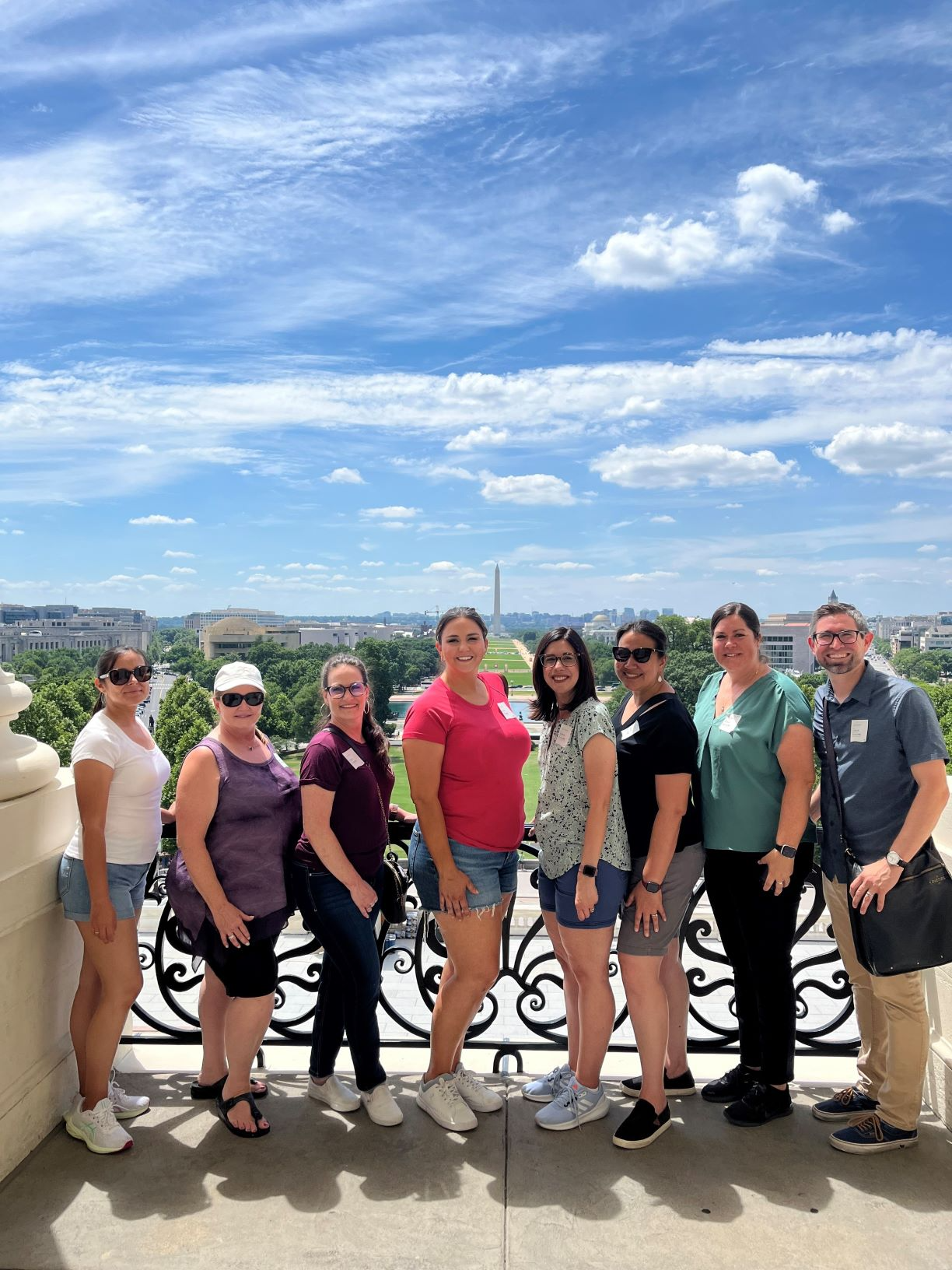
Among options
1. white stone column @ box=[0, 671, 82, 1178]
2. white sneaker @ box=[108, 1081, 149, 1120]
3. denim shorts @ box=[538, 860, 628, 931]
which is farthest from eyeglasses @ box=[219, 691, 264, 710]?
white sneaker @ box=[108, 1081, 149, 1120]

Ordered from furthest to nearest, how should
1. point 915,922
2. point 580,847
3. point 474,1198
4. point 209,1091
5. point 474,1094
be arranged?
point 209,1091, point 474,1094, point 580,847, point 915,922, point 474,1198

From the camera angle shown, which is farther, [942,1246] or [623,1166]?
[623,1166]

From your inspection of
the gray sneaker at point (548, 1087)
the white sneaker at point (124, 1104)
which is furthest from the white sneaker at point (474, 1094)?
the white sneaker at point (124, 1104)

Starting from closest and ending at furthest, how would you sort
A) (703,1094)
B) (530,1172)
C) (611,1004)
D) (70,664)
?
(530,1172), (611,1004), (703,1094), (70,664)

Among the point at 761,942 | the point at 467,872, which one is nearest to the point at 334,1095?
the point at 467,872

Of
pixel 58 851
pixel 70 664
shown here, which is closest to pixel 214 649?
pixel 70 664

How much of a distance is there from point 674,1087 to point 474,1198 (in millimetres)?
974

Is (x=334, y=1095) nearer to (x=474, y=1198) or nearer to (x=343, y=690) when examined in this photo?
(x=474, y=1198)

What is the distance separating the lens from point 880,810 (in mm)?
3131

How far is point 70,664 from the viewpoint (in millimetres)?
100500

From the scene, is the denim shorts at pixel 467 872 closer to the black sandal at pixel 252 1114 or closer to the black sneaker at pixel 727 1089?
the black sandal at pixel 252 1114

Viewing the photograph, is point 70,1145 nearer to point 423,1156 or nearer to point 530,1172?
point 423,1156

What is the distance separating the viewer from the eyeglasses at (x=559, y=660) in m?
3.22

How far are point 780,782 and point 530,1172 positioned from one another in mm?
1567
